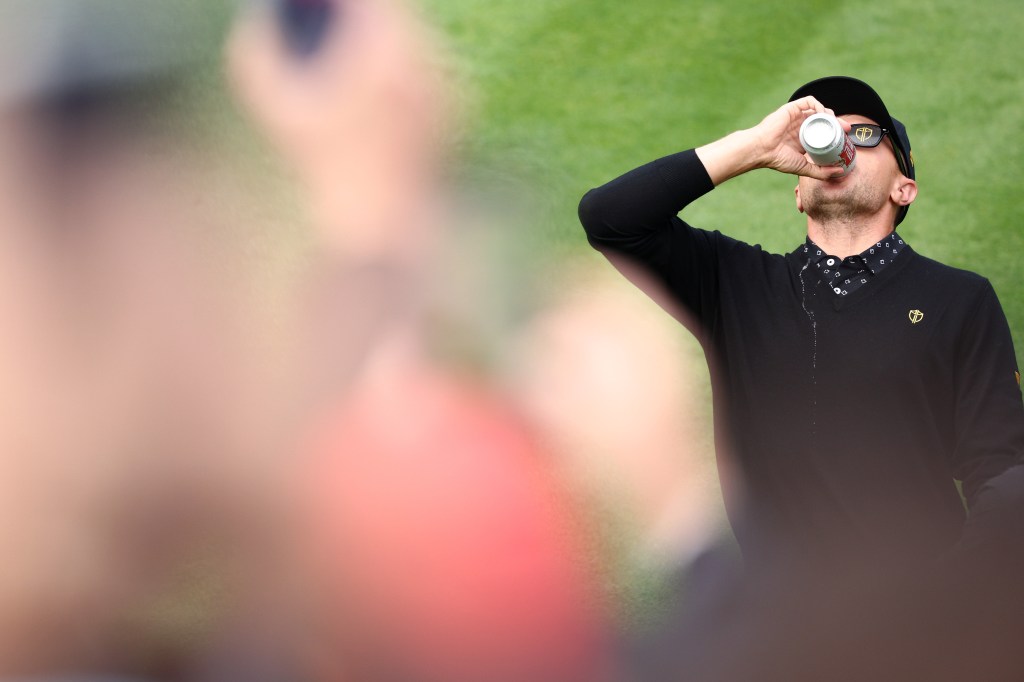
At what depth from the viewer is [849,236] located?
228 centimetres

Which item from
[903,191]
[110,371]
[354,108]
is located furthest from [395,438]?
[903,191]

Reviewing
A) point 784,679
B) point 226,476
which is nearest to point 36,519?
point 226,476

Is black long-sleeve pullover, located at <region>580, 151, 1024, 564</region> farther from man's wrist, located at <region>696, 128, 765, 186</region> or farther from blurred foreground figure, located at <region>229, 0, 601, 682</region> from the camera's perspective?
blurred foreground figure, located at <region>229, 0, 601, 682</region>

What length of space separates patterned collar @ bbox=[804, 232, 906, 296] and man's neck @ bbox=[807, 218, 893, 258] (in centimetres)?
2

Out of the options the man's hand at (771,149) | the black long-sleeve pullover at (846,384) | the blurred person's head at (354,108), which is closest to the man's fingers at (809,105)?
the man's hand at (771,149)

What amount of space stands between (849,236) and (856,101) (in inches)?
10.5

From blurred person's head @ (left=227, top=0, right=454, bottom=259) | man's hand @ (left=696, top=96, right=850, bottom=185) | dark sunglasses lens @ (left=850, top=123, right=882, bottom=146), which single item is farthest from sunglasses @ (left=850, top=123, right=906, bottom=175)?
blurred person's head @ (left=227, top=0, right=454, bottom=259)

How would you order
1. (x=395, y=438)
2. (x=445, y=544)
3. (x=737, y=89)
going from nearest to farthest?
(x=445, y=544)
(x=395, y=438)
(x=737, y=89)

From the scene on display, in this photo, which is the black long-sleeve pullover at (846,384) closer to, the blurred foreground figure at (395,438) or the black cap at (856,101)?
the black cap at (856,101)

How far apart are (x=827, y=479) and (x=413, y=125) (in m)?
2.66

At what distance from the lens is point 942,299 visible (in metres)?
2.17

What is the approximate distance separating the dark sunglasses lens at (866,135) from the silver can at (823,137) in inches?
5.5

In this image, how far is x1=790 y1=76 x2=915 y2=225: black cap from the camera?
2254 mm

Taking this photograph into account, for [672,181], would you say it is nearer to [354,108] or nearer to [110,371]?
[110,371]
